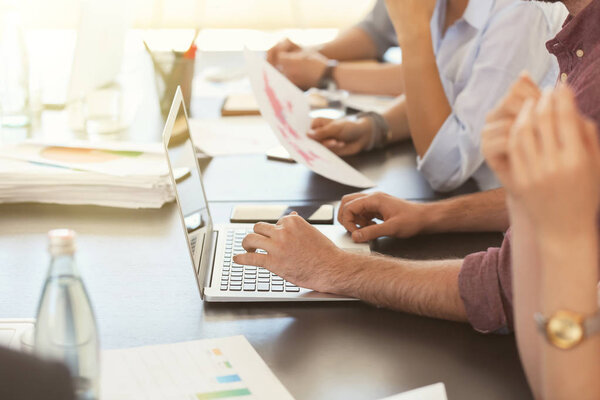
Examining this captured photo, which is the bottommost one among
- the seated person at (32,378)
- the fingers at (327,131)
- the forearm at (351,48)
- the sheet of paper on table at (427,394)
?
→ the forearm at (351,48)

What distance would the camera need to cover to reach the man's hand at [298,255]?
116 centimetres

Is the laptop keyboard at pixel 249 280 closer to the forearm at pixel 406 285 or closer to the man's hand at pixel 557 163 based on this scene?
the forearm at pixel 406 285

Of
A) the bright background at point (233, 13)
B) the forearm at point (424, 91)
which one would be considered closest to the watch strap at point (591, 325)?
the forearm at point (424, 91)

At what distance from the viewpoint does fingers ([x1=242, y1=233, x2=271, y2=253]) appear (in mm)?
1193

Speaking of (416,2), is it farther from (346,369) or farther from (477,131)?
(346,369)

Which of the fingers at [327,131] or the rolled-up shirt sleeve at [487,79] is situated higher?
the rolled-up shirt sleeve at [487,79]

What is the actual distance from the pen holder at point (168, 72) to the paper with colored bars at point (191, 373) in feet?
3.74

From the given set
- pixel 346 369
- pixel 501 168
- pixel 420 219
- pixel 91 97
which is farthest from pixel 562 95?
pixel 91 97

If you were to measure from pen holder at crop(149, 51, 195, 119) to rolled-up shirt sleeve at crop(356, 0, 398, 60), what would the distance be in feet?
2.58

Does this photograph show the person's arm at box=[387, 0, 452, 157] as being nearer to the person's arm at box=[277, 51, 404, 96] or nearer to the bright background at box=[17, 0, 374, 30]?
the person's arm at box=[277, 51, 404, 96]

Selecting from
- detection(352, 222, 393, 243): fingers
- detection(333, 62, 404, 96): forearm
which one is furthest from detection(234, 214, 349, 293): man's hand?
detection(333, 62, 404, 96): forearm

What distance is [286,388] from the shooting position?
0.94 meters

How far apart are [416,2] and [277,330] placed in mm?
974

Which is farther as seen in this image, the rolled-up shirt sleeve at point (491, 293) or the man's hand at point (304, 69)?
the man's hand at point (304, 69)
